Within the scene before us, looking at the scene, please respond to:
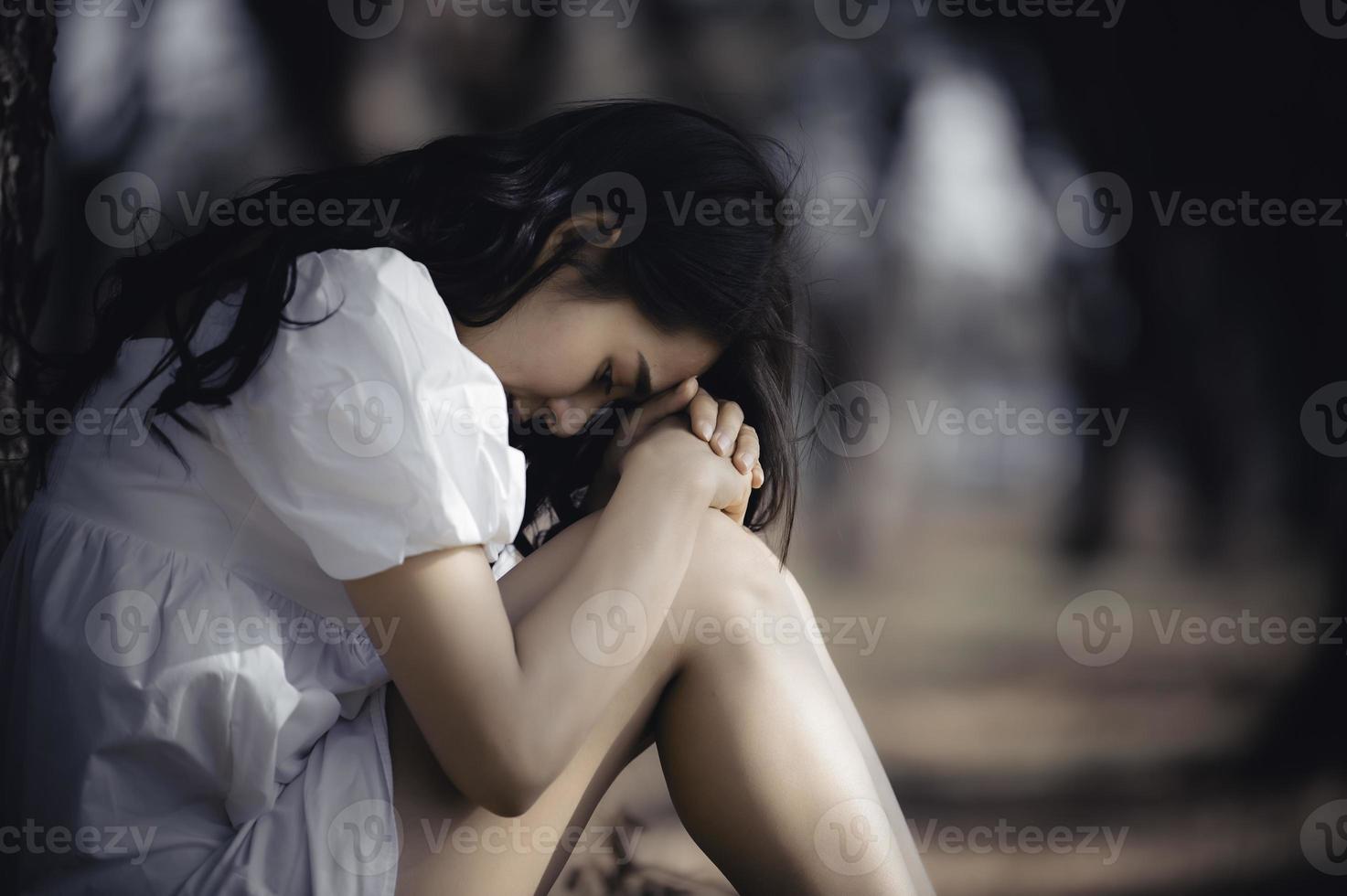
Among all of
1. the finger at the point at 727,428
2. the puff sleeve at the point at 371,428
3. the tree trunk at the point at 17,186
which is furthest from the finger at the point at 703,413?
the tree trunk at the point at 17,186

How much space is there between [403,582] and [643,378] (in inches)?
13.3

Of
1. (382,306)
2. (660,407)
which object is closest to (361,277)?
(382,306)

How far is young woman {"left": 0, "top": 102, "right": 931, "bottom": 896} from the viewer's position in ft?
2.49

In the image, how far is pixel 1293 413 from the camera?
9.97ft

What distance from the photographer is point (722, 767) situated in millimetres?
870

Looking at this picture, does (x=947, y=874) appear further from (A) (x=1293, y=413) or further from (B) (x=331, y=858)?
(A) (x=1293, y=413)

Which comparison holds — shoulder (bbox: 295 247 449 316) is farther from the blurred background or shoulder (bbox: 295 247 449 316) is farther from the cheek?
the blurred background

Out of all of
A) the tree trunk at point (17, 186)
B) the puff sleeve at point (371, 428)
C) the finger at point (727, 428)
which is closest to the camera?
the puff sleeve at point (371, 428)

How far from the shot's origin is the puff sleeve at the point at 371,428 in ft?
2.43

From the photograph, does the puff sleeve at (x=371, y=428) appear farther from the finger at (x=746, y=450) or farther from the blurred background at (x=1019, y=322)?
the blurred background at (x=1019, y=322)

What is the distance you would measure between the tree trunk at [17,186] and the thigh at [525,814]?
69 cm

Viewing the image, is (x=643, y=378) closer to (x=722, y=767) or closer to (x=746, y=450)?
(x=746, y=450)

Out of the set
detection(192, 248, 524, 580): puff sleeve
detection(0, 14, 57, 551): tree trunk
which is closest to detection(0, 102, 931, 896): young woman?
detection(192, 248, 524, 580): puff sleeve

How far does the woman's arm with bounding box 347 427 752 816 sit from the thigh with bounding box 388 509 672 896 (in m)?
0.04
